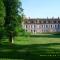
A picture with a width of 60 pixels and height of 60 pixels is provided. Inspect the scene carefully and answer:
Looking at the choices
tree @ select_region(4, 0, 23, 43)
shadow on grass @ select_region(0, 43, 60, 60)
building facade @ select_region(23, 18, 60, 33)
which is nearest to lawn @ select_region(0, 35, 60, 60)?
shadow on grass @ select_region(0, 43, 60, 60)

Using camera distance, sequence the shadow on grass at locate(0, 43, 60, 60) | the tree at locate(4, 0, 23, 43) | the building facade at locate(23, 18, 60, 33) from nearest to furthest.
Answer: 1. the shadow on grass at locate(0, 43, 60, 60)
2. the tree at locate(4, 0, 23, 43)
3. the building facade at locate(23, 18, 60, 33)

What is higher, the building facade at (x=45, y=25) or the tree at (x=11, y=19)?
the tree at (x=11, y=19)

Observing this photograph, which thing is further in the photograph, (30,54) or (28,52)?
(28,52)

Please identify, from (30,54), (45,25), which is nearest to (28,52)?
(30,54)

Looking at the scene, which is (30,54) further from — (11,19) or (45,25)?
(45,25)

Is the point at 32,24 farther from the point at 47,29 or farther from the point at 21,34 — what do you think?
the point at 21,34

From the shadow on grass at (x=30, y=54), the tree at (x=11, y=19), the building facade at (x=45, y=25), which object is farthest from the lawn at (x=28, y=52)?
the building facade at (x=45, y=25)

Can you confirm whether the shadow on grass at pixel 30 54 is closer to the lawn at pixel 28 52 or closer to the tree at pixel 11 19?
the lawn at pixel 28 52

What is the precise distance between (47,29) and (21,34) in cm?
8714

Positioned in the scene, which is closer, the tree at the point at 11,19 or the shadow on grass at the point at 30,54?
the shadow on grass at the point at 30,54

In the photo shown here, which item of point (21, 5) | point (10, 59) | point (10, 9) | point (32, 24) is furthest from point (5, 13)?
point (32, 24)

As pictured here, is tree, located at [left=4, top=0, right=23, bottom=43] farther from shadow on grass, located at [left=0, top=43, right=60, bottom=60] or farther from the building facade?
the building facade

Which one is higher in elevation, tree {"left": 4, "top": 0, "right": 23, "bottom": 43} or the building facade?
tree {"left": 4, "top": 0, "right": 23, "bottom": 43}

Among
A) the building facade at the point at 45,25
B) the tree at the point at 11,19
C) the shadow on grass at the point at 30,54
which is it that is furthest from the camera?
the building facade at the point at 45,25
